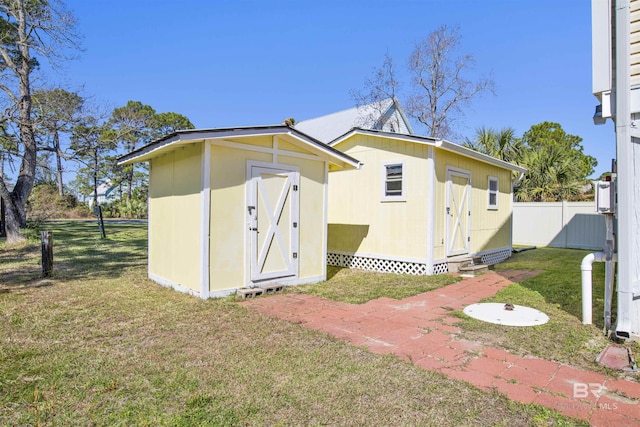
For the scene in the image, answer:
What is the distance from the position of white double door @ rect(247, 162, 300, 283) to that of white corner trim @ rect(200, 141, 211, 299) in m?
0.70

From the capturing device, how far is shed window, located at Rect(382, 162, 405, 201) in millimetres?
8172

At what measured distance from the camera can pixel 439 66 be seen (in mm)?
19344

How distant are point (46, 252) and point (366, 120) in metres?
15.9

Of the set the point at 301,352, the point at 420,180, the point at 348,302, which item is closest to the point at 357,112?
the point at 420,180

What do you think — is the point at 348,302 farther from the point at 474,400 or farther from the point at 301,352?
the point at 474,400

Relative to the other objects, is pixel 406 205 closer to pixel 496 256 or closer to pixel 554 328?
pixel 554 328

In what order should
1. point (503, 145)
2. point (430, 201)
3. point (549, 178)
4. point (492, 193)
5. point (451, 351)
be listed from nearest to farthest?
1. point (451, 351)
2. point (430, 201)
3. point (492, 193)
4. point (549, 178)
5. point (503, 145)

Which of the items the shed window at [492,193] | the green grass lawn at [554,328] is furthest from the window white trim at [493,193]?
the green grass lawn at [554,328]

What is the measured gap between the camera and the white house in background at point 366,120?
19.4 metres

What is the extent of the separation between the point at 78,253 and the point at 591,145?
111 ft

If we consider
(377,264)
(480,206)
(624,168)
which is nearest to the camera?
(624,168)

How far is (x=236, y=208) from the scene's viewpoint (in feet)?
19.1

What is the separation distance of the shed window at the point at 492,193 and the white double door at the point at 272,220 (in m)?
6.51

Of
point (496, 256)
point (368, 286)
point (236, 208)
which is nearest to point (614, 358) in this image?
point (368, 286)
